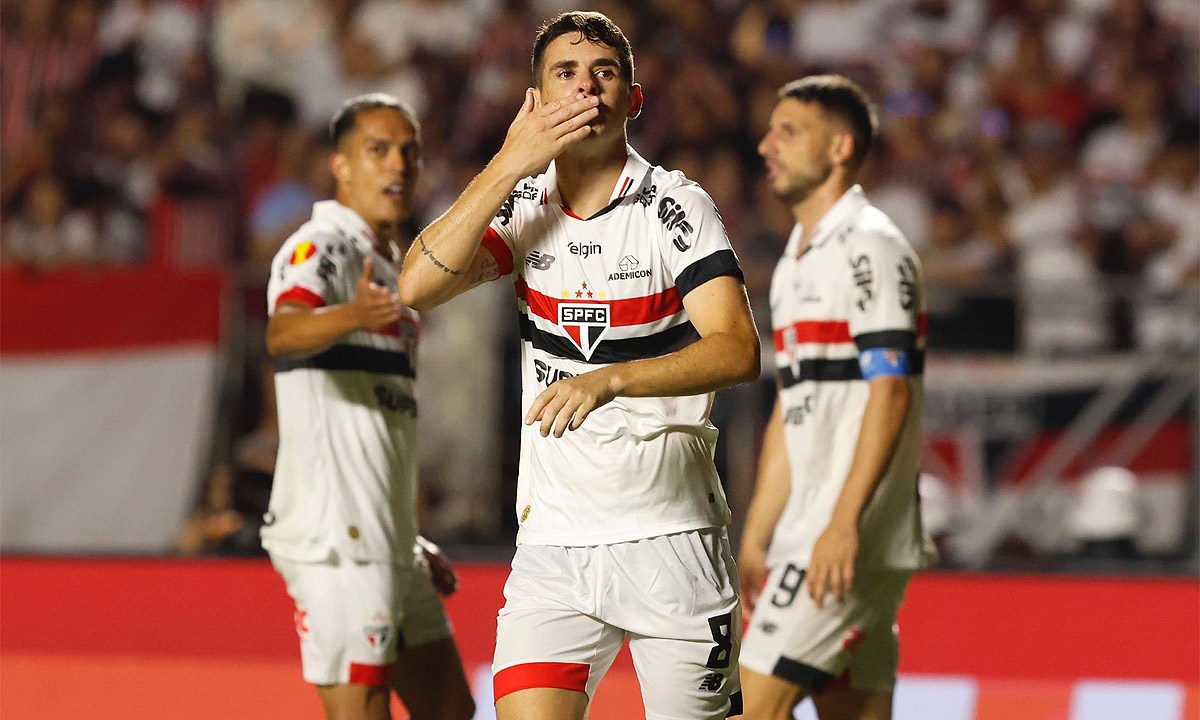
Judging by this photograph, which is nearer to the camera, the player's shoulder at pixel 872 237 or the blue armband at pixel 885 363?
the blue armband at pixel 885 363

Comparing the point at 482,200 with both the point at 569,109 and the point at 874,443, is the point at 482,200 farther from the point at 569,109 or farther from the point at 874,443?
the point at 874,443

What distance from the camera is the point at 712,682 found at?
3359mm

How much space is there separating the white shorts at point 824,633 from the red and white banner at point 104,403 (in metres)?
4.76

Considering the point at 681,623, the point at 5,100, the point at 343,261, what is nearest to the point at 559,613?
the point at 681,623

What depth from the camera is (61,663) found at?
545 centimetres

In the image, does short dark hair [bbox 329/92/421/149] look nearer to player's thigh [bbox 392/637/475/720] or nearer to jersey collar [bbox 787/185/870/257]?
jersey collar [bbox 787/185/870/257]

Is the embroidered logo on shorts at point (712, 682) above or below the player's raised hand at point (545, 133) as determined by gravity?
below

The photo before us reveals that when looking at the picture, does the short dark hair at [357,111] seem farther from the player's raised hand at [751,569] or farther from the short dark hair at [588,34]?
the player's raised hand at [751,569]

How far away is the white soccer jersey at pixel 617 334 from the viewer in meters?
3.35

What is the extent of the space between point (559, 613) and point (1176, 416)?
570cm

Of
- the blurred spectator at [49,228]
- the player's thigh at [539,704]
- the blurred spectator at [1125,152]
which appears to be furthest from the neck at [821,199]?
the blurred spectator at [49,228]

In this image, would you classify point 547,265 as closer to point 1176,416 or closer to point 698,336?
point 698,336

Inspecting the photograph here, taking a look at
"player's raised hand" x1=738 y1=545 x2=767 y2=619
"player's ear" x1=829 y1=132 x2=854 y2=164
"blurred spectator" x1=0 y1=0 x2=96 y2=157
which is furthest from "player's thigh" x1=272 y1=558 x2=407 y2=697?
"blurred spectator" x1=0 y1=0 x2=96 y2=157

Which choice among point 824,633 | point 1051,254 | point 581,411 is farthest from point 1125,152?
point 581,411
